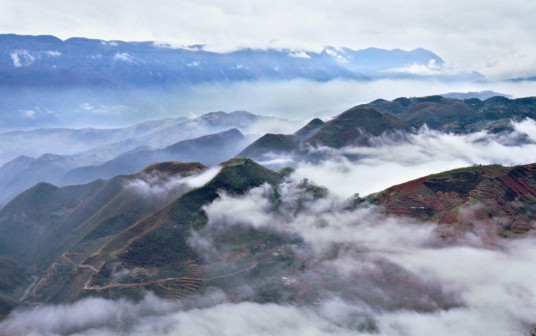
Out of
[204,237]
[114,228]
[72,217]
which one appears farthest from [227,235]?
[72,217]

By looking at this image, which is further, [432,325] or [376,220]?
[376,220]

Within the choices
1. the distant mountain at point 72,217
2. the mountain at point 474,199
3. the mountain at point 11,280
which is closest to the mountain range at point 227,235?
the mountain at point 474,199

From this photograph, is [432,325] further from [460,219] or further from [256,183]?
[256,183]

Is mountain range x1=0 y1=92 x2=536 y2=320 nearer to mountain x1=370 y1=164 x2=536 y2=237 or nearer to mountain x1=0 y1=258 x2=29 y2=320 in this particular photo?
mountain x1=370 y1=164 x2=536 y2=237

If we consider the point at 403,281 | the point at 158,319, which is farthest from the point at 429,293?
the point at 158,319

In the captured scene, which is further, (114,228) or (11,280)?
(114,228)

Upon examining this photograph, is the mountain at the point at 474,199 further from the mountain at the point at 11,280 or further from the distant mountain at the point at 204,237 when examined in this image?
the mountain at the point at 11,280

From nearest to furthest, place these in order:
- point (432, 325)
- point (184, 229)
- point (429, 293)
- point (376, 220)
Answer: point (432, 325)
point (429, 293)
point (376, 220)
point (184, 229)

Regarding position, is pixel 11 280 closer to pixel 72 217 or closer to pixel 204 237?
pixel 72 217
